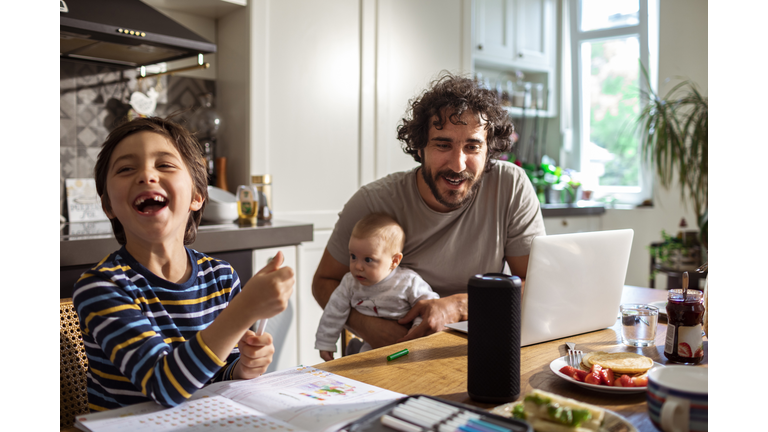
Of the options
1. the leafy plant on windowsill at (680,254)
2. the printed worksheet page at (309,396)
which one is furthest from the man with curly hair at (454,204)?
the leafy plant on windowsill at (680,254)

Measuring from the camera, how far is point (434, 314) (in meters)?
1.37

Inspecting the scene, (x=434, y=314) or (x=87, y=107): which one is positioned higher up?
(x=87, y=107)

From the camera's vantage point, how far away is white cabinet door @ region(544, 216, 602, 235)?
12.7 feet

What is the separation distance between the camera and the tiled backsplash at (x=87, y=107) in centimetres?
258

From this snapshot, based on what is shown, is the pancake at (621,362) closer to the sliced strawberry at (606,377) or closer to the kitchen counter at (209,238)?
the sliced strawberry at (606,377)

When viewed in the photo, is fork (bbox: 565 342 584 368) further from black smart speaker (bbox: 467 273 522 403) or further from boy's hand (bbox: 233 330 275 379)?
boy's hand (bbox: 233 330 275 379)

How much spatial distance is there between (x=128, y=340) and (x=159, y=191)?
254 mm

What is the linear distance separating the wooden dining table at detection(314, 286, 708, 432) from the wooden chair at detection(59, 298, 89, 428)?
505 millimetres

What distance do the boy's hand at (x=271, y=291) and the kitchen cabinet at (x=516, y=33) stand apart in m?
3.54

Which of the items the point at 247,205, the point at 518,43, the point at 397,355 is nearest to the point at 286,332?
the point at 247,205

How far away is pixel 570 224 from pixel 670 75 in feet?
4.19

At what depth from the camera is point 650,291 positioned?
164cm

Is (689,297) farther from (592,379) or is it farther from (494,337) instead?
(494,337)
